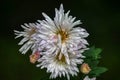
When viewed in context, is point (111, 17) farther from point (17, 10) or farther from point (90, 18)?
point (17, 10)

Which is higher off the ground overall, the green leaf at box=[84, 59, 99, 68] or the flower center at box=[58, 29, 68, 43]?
the flower center at box=[58, 29, 68, 43]

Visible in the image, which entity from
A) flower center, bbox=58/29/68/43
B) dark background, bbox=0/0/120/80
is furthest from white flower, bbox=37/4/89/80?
dark background, bbox=0/0/120/80

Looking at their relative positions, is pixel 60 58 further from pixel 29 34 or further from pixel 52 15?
pixel 52 15

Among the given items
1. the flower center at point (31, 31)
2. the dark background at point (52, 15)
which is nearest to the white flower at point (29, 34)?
the flower center at point (31, 31)

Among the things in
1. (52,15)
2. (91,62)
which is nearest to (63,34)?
(91,62)

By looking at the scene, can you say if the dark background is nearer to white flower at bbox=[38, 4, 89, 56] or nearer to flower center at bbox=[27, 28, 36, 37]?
flower center at bbox=[27, 28, 36, 37]

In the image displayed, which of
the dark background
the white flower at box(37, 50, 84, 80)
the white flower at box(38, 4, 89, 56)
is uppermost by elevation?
the dark background

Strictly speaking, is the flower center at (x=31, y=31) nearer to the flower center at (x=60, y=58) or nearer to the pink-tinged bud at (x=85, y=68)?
the flower center at (x=60, y=58)

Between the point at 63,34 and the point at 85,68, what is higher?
the point at 63,34
